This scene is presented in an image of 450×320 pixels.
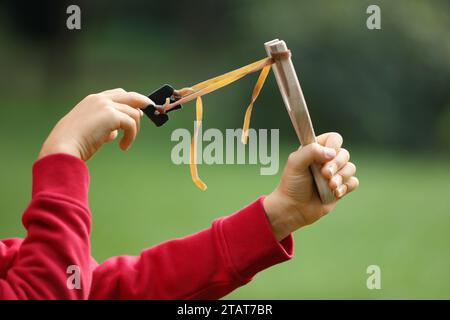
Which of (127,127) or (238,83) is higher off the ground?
(238,83)

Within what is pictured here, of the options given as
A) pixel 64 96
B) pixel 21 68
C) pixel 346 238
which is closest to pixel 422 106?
pixel 346 238

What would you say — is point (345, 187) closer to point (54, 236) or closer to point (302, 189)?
point (302, 189)

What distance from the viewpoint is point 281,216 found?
26.8 inches

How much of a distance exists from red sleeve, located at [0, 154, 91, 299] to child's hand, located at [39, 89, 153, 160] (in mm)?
13

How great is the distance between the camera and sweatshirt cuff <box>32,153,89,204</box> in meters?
0.60

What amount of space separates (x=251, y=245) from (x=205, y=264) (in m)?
0.05

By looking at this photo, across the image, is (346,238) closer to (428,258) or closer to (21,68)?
(428,258)

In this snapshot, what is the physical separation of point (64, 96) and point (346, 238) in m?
1.37

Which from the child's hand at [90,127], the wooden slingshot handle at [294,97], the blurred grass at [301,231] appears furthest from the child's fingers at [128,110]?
the blurred grass at [301,231]

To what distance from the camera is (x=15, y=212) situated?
2.00m

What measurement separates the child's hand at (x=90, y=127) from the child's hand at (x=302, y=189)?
0.47 feet

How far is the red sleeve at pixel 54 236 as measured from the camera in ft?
1.90

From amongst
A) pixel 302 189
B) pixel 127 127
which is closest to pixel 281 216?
pixel 302 189

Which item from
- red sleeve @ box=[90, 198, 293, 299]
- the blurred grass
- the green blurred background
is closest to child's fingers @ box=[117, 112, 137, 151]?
red sleeve @ box=[90, 198, 293, 299]
